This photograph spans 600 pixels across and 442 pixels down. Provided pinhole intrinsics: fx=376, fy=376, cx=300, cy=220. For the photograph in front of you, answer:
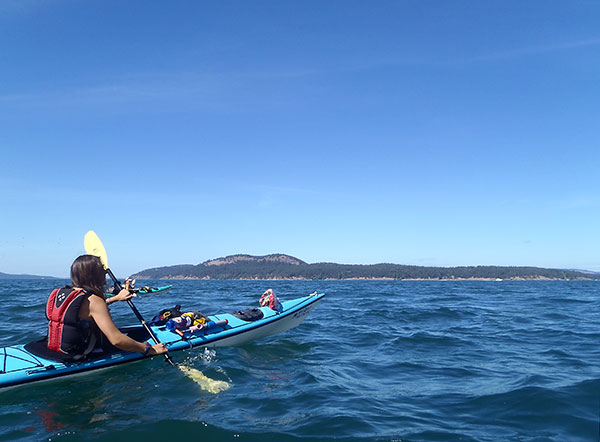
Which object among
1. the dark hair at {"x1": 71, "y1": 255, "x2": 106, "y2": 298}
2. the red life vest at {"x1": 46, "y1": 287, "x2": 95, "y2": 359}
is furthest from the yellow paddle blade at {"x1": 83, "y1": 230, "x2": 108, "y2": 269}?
the dark hair at {"x1": 71, "y1": 255, "x2": 106, "y2": 298}

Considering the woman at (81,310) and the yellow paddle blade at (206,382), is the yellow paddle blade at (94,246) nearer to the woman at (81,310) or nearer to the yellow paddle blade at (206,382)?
the woman at (81,310)

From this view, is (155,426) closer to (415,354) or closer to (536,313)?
(415,354)

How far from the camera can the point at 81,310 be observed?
17.1ft

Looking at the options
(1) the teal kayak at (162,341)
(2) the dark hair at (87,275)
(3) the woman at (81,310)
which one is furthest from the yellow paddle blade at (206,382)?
(2) the dark hair at (87,275)

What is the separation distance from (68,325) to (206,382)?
2.15m

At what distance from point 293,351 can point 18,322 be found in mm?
9564

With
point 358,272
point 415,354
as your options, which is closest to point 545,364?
point 415,354

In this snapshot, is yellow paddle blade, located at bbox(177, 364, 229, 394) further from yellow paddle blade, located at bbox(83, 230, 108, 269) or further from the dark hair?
yellow paddle blade, located at bbox(83, 230, 108, 269)

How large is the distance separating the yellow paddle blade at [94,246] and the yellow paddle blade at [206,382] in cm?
360

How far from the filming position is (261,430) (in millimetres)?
4152

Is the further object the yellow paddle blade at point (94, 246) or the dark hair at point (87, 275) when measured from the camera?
the yellow paddle blade at point (94, 246)

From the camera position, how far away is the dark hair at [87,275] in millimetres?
5129

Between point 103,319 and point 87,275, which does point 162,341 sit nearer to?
point 103,319

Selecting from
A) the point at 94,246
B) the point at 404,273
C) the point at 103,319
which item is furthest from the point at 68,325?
the point at 404,273
